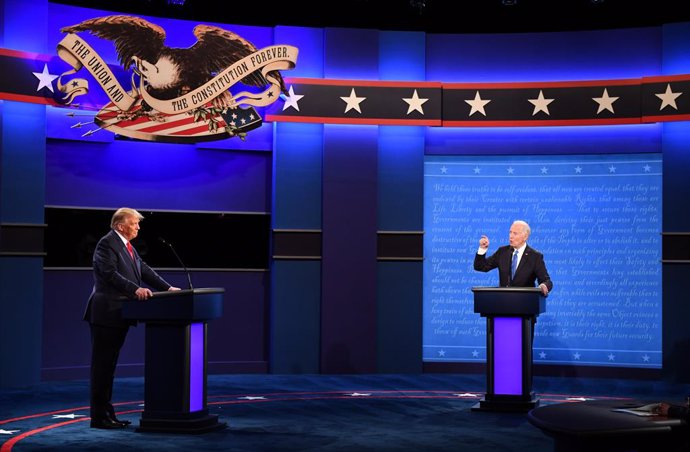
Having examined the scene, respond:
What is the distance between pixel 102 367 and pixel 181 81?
13.2 ft

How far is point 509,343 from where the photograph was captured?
7.38 metres

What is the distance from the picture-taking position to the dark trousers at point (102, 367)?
6289 millimetres

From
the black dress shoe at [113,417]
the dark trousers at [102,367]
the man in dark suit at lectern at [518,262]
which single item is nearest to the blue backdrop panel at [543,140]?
the man in dark suit at lectern at [518,262]

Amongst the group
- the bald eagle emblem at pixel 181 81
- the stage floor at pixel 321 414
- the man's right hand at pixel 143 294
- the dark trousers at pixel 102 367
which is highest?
the bald eagle emblem at pixel 181 81

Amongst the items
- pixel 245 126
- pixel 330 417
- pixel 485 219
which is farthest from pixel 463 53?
pixel 330 417

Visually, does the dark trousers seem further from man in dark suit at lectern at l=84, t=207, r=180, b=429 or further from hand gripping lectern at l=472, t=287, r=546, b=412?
hand gripping lectern at l=472, t=287, r=546, b=412

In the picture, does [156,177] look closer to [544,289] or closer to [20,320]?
[20,320]

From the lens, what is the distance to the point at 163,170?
9.86 meters

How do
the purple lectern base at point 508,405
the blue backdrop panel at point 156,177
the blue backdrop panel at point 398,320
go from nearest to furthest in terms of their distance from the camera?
the purple lectern base at point 508,405, the blue backdrop panel at point 156,177, the blue backdrop panel at point 398,320

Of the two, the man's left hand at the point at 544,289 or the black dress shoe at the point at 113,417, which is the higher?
the man's left hand at the point at 544,289

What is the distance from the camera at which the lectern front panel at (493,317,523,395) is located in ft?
24.1

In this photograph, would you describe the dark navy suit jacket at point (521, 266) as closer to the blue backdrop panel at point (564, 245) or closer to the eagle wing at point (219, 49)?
the blue backdrop panel at point (564, 245)

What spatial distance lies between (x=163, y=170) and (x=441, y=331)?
358 cm

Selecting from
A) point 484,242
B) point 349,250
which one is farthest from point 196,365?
point 349,250
